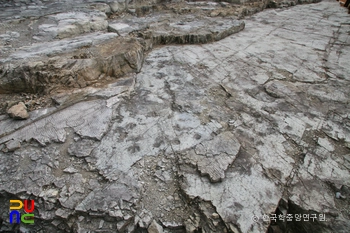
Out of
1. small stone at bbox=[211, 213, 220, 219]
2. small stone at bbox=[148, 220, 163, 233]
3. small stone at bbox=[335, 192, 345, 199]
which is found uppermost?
small stone at bbox=[335, 192, 345, 199]

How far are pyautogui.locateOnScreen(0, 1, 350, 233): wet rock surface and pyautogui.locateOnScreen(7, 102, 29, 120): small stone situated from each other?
0.05 metres

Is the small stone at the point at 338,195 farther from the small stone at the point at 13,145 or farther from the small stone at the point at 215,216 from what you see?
the small stone at the point at 13,145

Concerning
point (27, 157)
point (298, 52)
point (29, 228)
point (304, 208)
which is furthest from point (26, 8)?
point (304, 208)

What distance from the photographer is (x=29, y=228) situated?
147 cm

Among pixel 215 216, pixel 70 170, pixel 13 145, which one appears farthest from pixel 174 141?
pixel 13 145

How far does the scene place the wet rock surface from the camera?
140 centimetres

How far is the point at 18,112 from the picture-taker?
188cm

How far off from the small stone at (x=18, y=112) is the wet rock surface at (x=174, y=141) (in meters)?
0.05

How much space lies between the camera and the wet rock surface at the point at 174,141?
1402mm

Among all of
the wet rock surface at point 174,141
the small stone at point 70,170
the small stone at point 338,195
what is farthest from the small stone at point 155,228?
the small stone at point 338,195

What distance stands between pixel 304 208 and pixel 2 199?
2102mm

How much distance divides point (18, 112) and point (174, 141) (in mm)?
1420

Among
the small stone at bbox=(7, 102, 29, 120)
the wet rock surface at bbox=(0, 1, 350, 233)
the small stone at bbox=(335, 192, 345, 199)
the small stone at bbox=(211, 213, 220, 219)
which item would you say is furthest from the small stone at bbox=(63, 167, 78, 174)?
the small stone at bbox=(335, 192, 345, 199)

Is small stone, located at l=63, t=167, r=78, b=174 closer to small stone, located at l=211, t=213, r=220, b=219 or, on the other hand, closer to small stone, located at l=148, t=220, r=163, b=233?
small stone, located at l=148, t=220, r=163, b=233
